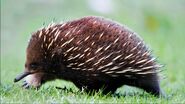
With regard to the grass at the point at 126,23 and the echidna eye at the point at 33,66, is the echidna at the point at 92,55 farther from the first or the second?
the grass at the point at 126,23

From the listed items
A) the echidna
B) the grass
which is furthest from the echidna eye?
the grass

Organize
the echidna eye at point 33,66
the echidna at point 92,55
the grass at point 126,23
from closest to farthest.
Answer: the echidna at point 92,55 < the echidna eye at point 33,66 < the grass at point 126,23

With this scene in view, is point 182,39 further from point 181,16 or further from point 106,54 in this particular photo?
point 106,54

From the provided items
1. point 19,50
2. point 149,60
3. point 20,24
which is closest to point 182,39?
point 19,50

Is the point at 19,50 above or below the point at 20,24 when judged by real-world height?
below

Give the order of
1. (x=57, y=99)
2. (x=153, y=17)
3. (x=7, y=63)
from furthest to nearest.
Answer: (x=153, y=17) < (x=7, y=63) < (x=57, y=99)

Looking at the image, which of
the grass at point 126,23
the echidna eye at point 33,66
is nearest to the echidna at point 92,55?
the echidna eye at point 33,66

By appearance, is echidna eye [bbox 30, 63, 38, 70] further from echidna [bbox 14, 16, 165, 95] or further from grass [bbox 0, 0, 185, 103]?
grass [bbox 0, 0, 185, 103]

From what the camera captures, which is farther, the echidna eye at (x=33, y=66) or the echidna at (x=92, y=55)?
A: the echidna eye at (x=33, y=66)

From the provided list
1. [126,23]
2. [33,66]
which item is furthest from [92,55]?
[126,23]
